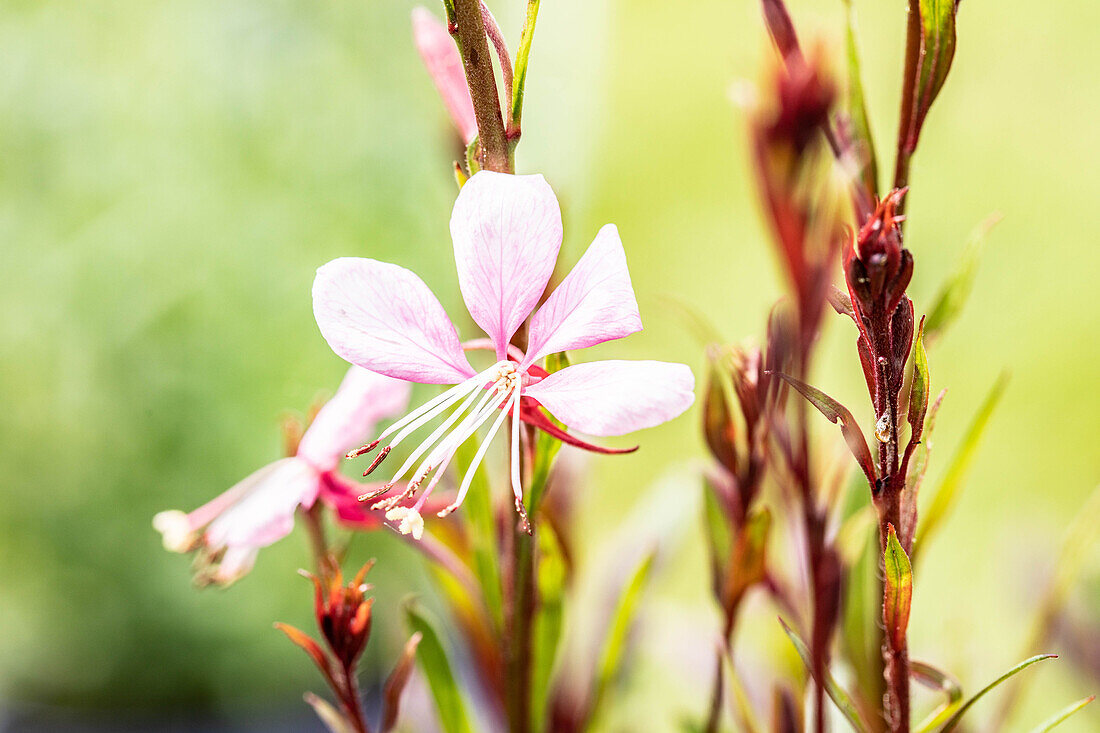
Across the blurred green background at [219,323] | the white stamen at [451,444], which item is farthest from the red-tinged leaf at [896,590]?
the blurred green background at [219,323]

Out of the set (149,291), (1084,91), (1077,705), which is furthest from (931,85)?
(1084,91)

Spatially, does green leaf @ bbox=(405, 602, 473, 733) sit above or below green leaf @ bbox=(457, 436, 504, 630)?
below

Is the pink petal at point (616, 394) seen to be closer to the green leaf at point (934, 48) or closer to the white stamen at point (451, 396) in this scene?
the white stamen at point (451, 396)

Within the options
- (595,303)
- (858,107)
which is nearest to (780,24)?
(858,107)

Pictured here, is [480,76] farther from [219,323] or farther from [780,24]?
[219,323]

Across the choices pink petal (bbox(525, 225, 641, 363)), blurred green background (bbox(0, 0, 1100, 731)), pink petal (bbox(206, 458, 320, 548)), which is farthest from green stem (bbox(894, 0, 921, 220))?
blurred green background (bbox(0, 0, 1100, 731))

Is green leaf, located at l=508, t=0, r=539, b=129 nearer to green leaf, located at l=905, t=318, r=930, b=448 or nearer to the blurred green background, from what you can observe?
green leaf, located at l=905, t=318, r=930, b=448
